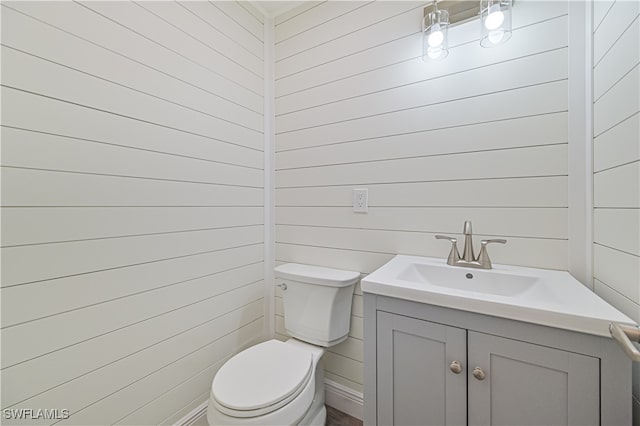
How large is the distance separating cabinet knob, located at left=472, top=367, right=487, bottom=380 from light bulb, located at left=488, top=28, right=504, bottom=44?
126 centimetres

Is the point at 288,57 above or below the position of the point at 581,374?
above

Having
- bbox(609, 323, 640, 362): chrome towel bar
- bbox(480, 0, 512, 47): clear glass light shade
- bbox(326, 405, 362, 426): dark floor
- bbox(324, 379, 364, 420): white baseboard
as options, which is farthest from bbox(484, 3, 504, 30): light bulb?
bbox(326, 405, 362, 426): dark floor

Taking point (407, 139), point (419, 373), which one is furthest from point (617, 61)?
point (419, 373)

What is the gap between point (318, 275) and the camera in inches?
56.7

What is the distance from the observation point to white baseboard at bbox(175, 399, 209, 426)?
1.29 m

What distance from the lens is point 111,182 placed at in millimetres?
1045

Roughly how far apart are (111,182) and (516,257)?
1724 mm

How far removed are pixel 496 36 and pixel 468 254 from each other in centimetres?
93

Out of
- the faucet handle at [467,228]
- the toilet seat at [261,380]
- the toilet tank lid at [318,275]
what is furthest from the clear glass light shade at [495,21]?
the toilet seat at [261,380]

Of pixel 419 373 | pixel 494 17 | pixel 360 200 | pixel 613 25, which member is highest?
pixel 494 17

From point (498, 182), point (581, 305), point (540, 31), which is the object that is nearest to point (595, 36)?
point (540, 31)

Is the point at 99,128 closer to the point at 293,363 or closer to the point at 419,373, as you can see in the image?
the point at 293,363

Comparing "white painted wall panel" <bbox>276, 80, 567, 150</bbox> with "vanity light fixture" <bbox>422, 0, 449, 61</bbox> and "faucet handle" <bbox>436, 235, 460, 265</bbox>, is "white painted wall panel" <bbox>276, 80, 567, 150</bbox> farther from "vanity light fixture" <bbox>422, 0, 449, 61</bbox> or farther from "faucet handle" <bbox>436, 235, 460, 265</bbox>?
"faucet handle" <bbox>436, 235, 460, 265</bbox>

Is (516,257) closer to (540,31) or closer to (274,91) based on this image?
(540,31)
